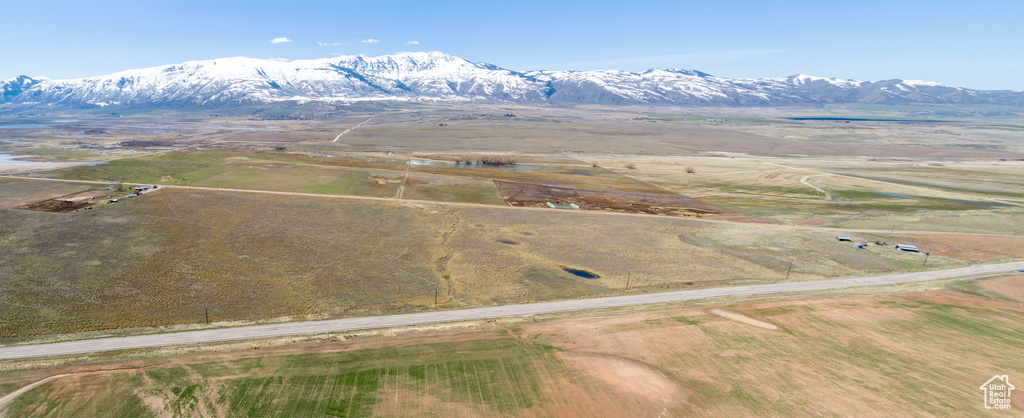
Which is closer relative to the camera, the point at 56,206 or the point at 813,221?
the point at 56,206

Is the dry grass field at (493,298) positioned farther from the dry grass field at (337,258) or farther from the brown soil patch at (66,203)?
the brown soil patch at (66,203)

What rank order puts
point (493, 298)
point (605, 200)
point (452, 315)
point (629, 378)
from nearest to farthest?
point (629, 378), point (452, 315), point (493, 298), point (605, 200)

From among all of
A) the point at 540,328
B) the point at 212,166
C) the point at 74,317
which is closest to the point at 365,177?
the point at 212,166

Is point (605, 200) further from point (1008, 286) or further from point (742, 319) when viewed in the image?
point (1008, 286)

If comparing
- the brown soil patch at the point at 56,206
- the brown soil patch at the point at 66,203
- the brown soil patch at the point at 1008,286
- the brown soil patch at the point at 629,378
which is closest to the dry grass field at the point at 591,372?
the brown soil patch at the point at 629,378

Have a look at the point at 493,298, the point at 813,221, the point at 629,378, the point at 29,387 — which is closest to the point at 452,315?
the point at 493,298

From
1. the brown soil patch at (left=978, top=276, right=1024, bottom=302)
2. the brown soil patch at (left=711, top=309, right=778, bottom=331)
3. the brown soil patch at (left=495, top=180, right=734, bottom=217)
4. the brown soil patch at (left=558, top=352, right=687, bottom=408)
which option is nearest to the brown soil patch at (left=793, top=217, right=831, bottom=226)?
the brown soil patch at (left=495, top=180, right=734, bottom=217)

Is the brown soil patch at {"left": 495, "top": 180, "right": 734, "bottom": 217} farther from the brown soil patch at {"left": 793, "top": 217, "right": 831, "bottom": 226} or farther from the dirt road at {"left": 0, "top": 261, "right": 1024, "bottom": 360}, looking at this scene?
the dirt road at {"left": 0, "top": 261, "right": 1024, "bottom": 360}
